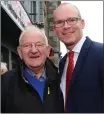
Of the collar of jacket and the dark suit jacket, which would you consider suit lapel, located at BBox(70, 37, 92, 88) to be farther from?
the collar of jacket

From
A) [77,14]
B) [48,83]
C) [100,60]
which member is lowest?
[48,83]

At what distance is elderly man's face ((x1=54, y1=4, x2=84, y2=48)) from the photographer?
297 cm

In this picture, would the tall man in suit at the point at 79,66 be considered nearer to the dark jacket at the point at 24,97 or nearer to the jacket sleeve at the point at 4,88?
the dark jacket at the point at 24,97

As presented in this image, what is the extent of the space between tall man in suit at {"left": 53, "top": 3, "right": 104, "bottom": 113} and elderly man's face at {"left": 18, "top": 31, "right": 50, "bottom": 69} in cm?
18

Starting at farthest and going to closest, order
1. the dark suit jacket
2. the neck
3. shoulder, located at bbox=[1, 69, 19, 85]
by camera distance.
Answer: the neck → shoulder, located at bbox=[1, 69, 19, 85] → the dark suit jacket

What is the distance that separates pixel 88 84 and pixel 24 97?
0.52m

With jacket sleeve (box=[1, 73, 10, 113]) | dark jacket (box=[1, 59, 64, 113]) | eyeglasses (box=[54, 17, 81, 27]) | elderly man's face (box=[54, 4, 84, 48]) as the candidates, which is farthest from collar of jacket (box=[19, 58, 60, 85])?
eyeglasses (box=[54, 17, 81, 27])

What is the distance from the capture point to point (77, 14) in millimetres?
3053

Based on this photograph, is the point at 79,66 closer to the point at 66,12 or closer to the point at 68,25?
the point at 68,25

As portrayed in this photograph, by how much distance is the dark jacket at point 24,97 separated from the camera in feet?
9.32

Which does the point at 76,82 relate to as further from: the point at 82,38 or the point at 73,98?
the point at 82,38

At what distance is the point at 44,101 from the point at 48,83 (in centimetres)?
16

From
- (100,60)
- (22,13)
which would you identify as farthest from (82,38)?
(22,13)

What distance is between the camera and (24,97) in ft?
9.47
